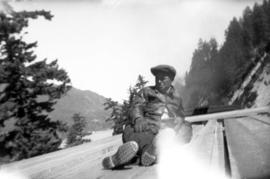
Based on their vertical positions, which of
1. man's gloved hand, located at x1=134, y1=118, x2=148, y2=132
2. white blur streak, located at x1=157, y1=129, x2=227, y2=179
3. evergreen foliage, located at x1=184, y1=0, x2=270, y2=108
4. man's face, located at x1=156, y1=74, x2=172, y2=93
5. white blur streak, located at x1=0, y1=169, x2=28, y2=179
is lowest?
white blur streak, located at x1=0, y1=169, x2=28, y2=179

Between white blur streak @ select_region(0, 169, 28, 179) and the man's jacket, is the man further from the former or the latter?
white blur streak @ select_region(0, 169, 28, 179)

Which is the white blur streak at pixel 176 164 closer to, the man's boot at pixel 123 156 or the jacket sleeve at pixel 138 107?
the man's boot at pixel 123 156

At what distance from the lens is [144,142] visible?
278 cm

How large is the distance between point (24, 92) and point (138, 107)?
54.2 ft

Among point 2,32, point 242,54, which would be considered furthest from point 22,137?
point 242,54

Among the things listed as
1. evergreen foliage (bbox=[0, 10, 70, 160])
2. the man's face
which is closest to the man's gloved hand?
the man's face

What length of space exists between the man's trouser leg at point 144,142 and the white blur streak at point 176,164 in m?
0.08

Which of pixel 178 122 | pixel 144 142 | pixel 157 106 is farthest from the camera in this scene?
pixel 157 106

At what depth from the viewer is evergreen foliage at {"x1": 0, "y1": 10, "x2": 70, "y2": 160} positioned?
16.2 meters

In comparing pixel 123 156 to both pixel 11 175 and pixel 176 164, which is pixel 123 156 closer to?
pixel 176 164

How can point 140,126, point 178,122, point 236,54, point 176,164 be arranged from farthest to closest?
1. point 236,54
2. point 178,122
3. point 140,126
4. point 176,164

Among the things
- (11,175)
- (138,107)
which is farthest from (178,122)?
(11,175)

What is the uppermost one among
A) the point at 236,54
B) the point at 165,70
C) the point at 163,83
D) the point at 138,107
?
the point at 236,54

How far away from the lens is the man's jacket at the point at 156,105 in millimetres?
3303
